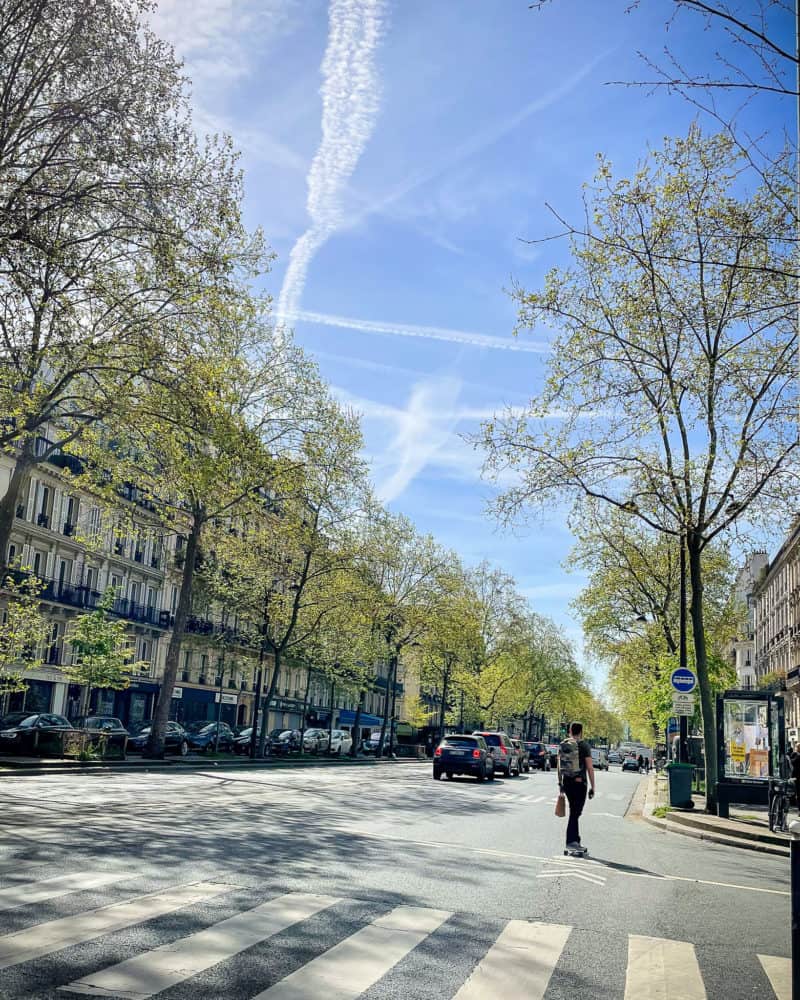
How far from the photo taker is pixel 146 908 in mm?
7047

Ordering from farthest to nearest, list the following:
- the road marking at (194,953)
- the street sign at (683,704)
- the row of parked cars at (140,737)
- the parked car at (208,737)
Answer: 1. the parked car at (208,737)
2. the row of parked cars at (140,737)
3. the street sign at (683,704)
4. the road marking at (194,953)

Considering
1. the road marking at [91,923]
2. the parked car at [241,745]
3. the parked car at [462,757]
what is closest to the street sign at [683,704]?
the parked car at [462,757]

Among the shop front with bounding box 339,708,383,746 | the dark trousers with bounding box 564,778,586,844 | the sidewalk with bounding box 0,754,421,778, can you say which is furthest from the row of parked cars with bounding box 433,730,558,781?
the shop front with bounding box 339,708,383,746

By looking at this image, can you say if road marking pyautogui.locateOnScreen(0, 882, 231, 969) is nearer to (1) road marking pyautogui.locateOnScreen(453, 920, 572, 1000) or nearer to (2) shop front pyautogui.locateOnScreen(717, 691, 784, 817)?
(1) road marking pyautogui.locateOnScreen(453, 920, 572, 1000)

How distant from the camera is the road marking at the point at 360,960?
5.32 metres

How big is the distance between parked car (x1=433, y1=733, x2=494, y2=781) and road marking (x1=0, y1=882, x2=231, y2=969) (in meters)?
25.9

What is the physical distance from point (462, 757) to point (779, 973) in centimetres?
2733

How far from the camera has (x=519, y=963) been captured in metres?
6.23

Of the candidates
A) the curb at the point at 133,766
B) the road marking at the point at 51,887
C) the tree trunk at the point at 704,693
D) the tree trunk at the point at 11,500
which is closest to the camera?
the road marking at the point at 51,887

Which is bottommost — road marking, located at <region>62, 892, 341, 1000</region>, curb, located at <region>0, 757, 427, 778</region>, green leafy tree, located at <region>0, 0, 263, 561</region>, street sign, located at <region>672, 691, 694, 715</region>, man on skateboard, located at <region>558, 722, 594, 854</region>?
curb, located at <region>0, 757, 427, 778</region>

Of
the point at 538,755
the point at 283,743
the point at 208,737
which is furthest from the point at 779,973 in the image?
the point at 538,755

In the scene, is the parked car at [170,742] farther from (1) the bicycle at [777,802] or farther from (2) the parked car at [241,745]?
(1) the bicycle at [777,802]

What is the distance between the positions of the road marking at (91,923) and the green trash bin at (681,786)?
53.9 ft

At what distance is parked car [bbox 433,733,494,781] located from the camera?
33.1 metres
